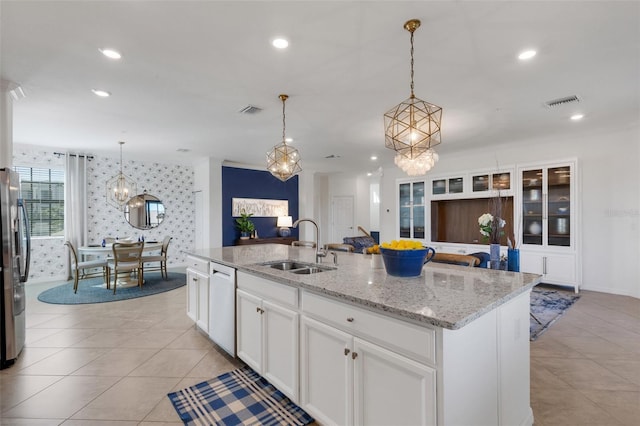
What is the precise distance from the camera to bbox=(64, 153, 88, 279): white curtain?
612 cm

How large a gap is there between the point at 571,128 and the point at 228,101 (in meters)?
5.15

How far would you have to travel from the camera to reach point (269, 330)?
212cm

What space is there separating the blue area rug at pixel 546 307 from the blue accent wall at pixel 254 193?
5.65 meters

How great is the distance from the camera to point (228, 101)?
3.55m

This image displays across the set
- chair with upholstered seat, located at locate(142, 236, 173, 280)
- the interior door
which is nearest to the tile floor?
chair with upholstered seat, located at locate(142, 236, 173, 280)

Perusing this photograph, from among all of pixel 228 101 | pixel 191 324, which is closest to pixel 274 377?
pixel 191 324

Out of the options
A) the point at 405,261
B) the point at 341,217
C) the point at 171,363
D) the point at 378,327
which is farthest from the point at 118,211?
the point at 378,327

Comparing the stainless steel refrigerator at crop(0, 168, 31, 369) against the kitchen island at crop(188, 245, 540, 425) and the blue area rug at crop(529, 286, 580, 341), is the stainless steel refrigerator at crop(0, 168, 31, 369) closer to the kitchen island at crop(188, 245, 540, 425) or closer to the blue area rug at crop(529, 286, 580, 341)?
the kitchen island at crop(188, 245, 540, 425)

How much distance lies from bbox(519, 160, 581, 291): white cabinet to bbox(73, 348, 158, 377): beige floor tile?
5.76 metres

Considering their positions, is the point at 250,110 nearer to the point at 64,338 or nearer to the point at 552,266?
the point at 64,338

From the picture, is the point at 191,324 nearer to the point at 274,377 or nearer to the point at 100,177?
the point at 274,377

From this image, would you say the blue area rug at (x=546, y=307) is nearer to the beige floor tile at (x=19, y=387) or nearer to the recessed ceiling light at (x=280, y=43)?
the recessed ceiling light at (x=280, y=43)

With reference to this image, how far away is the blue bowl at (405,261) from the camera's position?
1.87 meters

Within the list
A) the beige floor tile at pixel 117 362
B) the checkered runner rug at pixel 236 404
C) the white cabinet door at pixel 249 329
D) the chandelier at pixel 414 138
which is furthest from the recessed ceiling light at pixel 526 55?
the beige floor tile at pixel 117 362
